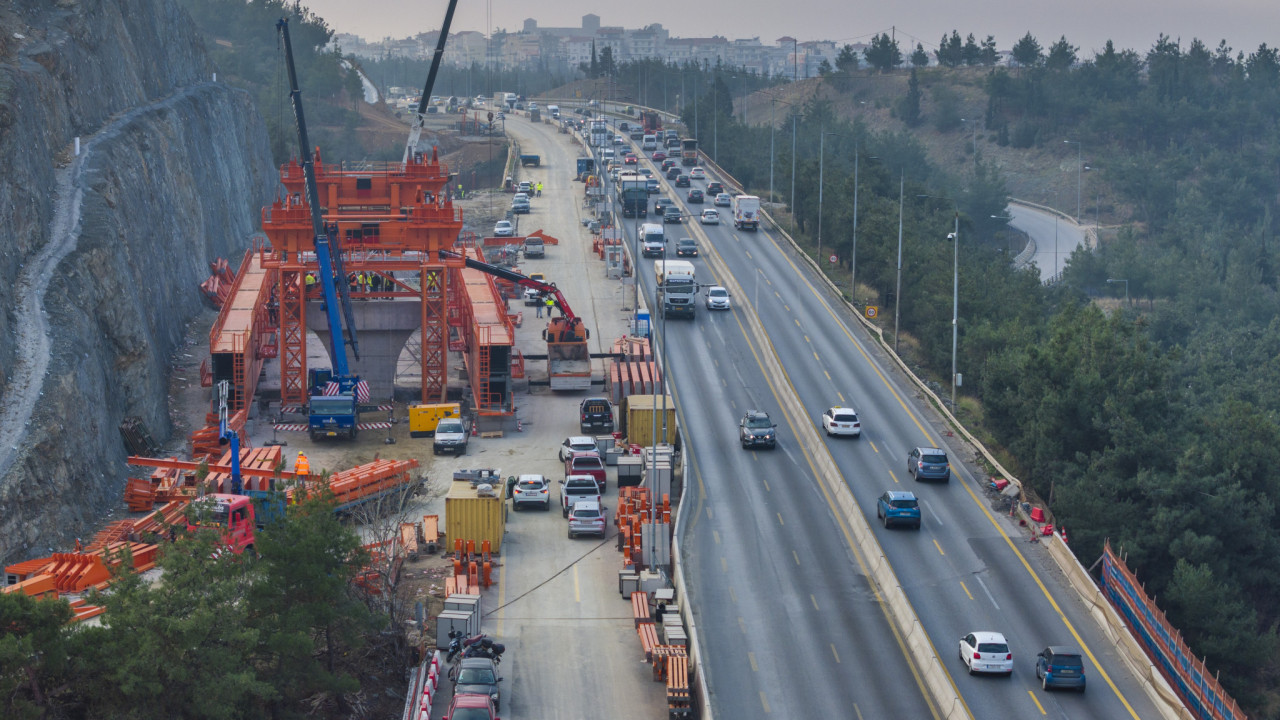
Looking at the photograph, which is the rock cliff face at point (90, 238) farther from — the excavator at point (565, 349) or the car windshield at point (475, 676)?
the excavator at point (565, 349)

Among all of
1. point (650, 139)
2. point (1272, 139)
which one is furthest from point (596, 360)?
point (1272, 139)

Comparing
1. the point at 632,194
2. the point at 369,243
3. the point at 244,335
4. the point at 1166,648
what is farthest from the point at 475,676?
the point at 632,194

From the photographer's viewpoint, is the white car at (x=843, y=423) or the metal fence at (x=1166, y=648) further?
the white car at (x=843, y=423)

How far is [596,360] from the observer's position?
79.2m

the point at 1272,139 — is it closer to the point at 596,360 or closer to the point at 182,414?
the point at 596,360

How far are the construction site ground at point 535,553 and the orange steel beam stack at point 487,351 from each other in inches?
57.6

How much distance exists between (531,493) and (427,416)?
11626 millimetres

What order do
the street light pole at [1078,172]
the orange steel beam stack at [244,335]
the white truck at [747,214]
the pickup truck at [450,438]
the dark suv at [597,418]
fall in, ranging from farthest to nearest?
the street light pole at [1078,172], the white truck at [747,214], the dark suv at [597,418], the orange steel beam stack at [244,335], the pickup truck at [450,438]

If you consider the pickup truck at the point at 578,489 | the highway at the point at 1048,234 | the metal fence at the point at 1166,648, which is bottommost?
the highway at the point at 1048,234

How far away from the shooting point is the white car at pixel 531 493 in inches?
2217

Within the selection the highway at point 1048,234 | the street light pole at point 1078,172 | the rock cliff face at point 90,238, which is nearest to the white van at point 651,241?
the rock cliff face at point 90,238

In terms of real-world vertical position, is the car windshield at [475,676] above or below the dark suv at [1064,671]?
above

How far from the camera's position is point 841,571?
5000 centimetres

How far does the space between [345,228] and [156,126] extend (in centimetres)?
2013
